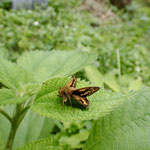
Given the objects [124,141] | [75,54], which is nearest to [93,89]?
[124,141]

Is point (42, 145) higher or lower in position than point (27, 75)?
lower

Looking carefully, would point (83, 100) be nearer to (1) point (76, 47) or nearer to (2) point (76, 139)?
(2) point (76, 139)

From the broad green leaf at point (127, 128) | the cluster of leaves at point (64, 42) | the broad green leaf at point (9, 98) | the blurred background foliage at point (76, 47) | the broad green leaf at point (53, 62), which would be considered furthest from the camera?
the cluster of leaves at point (64, 42)

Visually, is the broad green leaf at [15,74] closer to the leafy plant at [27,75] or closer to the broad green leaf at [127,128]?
the leafy plant at [27,75]

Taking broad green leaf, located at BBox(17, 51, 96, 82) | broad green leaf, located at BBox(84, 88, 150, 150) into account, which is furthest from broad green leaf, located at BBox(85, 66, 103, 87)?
broad green leaf, located at BBox(84, 88, 150, 150)

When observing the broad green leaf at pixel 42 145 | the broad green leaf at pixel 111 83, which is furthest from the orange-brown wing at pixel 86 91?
the broad green leaf at pixel 111 83

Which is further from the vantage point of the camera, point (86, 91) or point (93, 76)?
point (93, 76)

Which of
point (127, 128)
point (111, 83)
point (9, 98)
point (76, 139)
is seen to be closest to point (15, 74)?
point (9, 98)
